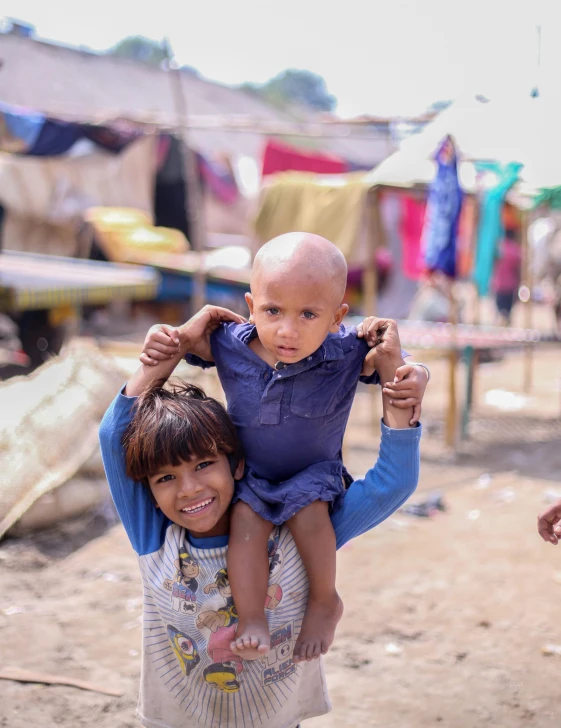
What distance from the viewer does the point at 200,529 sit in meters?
1.71

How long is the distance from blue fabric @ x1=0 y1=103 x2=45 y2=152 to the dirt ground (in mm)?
6249

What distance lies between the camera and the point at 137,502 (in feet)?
5.87

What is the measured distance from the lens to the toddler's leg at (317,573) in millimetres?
1709

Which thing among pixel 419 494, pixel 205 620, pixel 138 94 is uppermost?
pixel 138 94

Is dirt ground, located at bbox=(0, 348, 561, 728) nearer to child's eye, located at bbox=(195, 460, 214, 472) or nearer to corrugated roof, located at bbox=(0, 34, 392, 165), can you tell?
child's eye, located at bbox=(195, 460, 214, 472)

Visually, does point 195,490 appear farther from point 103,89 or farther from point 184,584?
point 103,89

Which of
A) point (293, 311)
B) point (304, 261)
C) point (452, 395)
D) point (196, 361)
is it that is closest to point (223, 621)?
point (196, 361)

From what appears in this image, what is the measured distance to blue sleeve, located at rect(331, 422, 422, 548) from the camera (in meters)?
1.66

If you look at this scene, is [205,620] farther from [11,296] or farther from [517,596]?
[11,296]

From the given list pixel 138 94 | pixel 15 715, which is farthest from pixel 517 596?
pixel 138 94

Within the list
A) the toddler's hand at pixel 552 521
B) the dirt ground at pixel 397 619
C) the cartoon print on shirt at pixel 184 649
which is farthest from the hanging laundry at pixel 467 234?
the cartoon print on shirt at pixel 184 649

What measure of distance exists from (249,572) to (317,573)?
16 centimetres

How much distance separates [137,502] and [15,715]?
4.59 ft

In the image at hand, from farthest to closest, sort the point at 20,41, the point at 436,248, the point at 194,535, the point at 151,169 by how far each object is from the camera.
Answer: the point at 20,41
the point at 151,169
the point at 436,248
the point at 194,535
